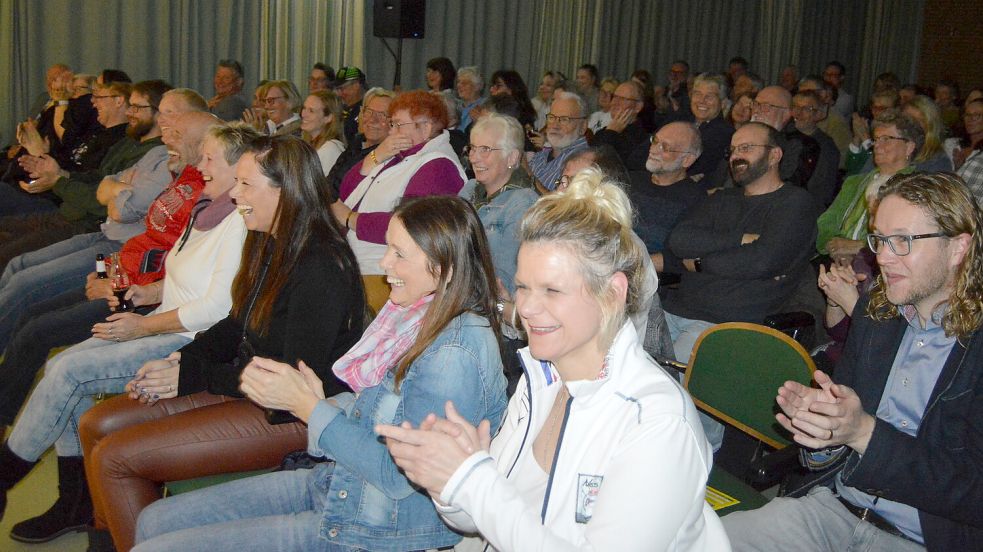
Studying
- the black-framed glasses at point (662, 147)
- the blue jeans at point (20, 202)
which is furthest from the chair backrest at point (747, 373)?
the blue jeans at point (20, 202)

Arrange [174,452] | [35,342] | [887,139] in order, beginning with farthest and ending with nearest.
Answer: [887,139]
[35,342]
[174,452]

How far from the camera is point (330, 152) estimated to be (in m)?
4.73

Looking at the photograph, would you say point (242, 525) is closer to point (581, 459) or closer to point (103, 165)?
point (581, 459)

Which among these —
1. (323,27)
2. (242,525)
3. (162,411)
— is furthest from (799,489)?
(323,27)

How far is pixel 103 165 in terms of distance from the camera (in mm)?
4453

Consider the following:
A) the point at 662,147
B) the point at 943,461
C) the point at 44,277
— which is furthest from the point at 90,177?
the point at 943,461

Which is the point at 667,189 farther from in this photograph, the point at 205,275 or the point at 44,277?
the point at 44,277

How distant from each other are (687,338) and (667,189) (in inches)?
33.9

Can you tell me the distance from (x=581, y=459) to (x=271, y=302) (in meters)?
1.23

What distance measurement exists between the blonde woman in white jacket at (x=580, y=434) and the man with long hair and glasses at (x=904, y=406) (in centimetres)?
42

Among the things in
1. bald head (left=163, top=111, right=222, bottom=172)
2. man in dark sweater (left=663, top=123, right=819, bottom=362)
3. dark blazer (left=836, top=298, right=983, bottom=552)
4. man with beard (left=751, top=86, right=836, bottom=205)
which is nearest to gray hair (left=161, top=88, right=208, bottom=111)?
bald head (left=163, top=111, right=222, bottom=172)

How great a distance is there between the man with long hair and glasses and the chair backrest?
299mm

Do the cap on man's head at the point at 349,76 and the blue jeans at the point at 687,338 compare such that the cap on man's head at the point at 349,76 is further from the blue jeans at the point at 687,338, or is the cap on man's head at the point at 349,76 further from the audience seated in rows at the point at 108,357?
the blue jeans at the point at 687,338

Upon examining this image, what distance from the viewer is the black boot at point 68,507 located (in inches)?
103
